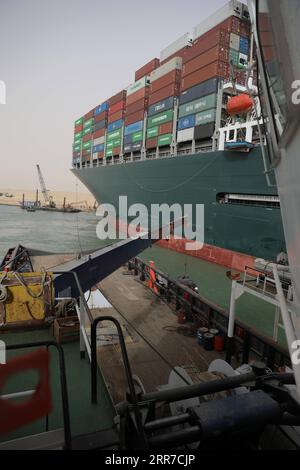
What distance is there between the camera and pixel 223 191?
21.8 m

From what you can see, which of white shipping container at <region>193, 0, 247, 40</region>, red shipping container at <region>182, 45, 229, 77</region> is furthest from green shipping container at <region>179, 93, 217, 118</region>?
white shipping container at <region>193, 0, 247, 40</region>

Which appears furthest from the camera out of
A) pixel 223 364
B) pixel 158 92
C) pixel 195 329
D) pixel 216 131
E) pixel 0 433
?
pixel 158 92

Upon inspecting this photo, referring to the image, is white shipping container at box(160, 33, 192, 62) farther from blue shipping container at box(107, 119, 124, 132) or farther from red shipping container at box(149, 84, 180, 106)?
blue shipping container at box(107, 119, 124, 132)

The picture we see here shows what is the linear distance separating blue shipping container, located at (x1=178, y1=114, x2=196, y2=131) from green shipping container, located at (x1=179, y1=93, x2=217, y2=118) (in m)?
0.37

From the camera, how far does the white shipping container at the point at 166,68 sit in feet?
96.7

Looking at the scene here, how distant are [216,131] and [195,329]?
18.4 meters

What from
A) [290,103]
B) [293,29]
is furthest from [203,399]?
[293,29]

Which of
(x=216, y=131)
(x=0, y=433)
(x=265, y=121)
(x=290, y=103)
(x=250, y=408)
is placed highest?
(x=216, y=131)

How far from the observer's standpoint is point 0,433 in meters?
2.74

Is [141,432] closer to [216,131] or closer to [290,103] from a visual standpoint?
[290,103]

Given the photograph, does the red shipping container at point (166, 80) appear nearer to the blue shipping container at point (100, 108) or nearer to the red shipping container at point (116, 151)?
the red shipping container at point (116, 151)

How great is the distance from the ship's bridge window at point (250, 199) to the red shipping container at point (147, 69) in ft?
72.2

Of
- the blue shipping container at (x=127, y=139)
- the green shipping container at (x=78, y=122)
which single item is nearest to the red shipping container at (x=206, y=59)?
the blue shipping container at (x=127, y=139)

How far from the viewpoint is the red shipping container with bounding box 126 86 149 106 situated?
34481mm
